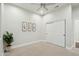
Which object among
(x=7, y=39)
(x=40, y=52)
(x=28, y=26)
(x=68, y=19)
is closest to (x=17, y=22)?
(x=28, y=26)

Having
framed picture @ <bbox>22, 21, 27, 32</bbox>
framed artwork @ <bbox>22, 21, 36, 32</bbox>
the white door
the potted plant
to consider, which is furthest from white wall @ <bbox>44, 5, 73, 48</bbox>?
the potted plant

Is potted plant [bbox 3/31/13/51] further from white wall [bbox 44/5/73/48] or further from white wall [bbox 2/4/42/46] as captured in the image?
white wall [bbox 44/5/73/48]

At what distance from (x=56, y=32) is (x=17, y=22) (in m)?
2.51

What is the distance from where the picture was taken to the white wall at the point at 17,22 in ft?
14.5

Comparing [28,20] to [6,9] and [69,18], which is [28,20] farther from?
[69,18]

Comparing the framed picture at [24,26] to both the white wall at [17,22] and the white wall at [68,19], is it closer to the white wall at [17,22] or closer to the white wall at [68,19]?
the white wall at [17,22]

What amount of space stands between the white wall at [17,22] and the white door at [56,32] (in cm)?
95

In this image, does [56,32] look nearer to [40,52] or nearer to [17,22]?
[40,52]

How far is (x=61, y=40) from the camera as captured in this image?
5215 mm

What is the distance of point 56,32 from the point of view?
19.3 feet

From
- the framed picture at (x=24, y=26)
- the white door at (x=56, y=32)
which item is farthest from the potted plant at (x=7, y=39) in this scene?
the white door at (x=56, y=32)

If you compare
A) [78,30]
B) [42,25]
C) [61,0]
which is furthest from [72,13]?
[61,0]

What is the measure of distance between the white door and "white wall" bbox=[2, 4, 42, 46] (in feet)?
3.11

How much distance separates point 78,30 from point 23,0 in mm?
4726
